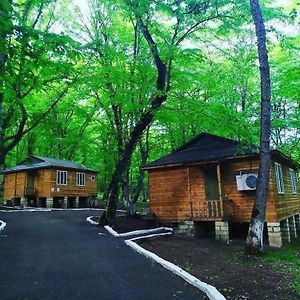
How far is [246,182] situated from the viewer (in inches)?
545

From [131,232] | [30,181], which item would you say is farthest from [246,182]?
[30,181]

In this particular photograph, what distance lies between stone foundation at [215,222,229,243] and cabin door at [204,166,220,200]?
1.60 meters

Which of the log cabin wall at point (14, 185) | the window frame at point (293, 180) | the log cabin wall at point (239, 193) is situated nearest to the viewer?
the log cabin wall at point (239, 193)

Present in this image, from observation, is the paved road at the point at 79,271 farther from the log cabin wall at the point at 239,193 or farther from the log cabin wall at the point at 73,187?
the log cabin wall at the point at 73,187

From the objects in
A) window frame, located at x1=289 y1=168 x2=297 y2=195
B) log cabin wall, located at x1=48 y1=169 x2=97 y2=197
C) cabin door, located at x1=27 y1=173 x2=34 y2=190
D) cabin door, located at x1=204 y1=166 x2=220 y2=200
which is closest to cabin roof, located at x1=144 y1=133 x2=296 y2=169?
cabin door, located at x1=204 y1=166 x2=220 y2=200

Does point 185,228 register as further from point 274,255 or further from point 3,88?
point 3,88

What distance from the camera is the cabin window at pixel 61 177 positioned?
2832 centimetres

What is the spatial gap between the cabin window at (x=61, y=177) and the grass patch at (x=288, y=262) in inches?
870

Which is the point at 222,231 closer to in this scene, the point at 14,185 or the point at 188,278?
the point at 188,278

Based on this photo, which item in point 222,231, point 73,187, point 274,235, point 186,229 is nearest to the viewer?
point 274,235

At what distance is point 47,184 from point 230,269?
75.7 feet

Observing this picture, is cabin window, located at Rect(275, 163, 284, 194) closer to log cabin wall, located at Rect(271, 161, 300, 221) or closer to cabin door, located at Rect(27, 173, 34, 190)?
log cabin wall, located at Rect(271, 161, 300, 221)

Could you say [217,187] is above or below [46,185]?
below

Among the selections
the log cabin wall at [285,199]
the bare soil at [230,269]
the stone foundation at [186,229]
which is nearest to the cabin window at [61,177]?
the stone foundation at [186,229]
